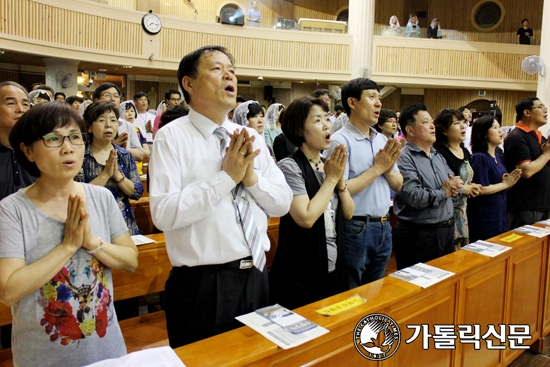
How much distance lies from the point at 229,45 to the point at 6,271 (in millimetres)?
11306

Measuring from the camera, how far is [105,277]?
1419 millimetres

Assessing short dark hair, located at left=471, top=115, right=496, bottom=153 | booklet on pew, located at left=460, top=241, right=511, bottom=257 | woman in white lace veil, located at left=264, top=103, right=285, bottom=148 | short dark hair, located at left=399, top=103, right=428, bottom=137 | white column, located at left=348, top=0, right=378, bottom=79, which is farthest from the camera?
white column, located at left=348, top=0, right=378, bottom=79

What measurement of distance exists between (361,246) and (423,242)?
545 millimetres

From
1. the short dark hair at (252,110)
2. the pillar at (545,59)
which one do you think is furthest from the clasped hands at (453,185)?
the pillar at (545,59)

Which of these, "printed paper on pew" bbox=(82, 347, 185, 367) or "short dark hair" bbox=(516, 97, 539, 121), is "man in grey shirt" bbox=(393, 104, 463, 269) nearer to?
"short dark hair" bbox=(516, 97, 539, 121)

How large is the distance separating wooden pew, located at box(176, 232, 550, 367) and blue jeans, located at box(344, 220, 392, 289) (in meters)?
0.32

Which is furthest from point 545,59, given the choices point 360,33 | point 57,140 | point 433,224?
point 57,140

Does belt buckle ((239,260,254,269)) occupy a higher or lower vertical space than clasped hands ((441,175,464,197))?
lower

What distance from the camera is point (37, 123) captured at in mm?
1322

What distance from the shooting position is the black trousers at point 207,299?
1486 mm

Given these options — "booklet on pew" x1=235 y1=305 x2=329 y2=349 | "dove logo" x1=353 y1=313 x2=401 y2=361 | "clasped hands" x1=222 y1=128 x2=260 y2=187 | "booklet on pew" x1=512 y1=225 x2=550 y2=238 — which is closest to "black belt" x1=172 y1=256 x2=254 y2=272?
"booklet on pew" x1=235 y1=305 x2=329 y2=349

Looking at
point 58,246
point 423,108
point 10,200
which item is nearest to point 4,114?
point 10,200

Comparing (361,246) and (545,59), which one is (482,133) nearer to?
(361,246)

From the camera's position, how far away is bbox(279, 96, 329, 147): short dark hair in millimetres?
2129
